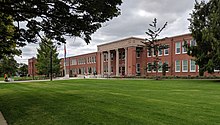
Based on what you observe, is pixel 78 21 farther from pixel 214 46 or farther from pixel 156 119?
pixel 214 46

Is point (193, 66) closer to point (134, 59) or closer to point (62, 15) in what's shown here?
point (134, 59)

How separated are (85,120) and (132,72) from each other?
1868 inches

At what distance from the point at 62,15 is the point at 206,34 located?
22.1 metres

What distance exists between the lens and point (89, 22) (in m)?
10.7

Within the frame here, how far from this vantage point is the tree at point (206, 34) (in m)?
Result: 27.7

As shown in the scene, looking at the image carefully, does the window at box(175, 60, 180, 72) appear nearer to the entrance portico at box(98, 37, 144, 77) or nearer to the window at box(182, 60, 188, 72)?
the window at box(182, 60, 188, 72)

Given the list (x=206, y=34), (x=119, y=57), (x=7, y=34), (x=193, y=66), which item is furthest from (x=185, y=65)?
(x=7, y=34)

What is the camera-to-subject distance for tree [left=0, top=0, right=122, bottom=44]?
941cm

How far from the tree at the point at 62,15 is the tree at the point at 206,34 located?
66.2 ft

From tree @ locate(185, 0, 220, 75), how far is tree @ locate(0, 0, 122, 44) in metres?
20.2

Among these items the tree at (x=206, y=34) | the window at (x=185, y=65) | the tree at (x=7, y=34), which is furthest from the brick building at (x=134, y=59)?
the tree at (x=7, y=34)

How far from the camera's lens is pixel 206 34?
27891 millimetres

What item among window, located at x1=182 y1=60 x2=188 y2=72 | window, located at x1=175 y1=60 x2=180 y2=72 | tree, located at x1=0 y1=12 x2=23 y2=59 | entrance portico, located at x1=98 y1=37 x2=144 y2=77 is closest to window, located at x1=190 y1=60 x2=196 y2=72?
window, located at x1=182 y1=60 x2=188 y2=72

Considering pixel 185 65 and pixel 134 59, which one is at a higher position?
pixel 134 59
